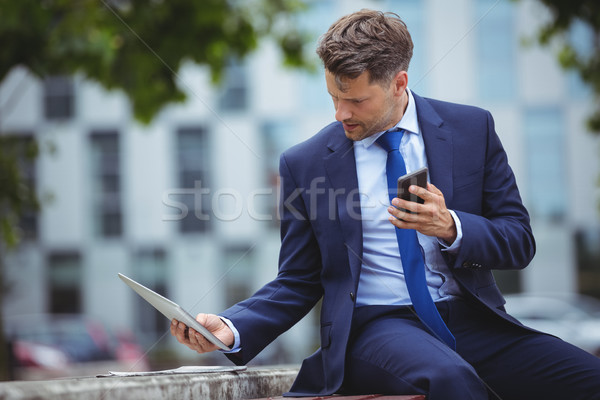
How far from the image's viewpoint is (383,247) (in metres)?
2.57

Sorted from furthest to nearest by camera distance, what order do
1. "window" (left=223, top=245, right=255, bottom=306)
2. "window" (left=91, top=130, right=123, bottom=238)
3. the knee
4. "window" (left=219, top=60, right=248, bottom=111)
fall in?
"window" (left=91, top=130, right=123, bottom=238) → "window" (left=219, top=60, right=248, bottom=111) → "window" (left=223, top=245, right=255, bottom=306) → the knee

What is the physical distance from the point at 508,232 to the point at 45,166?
20382 mm

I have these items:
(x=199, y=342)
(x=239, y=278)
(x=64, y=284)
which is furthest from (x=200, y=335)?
(x=64, y=284)

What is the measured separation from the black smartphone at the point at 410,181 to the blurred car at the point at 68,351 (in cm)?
1213

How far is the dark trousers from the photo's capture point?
221 centimetres

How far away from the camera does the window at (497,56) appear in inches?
779

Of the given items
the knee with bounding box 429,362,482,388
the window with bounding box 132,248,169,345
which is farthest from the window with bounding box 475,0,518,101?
the knee with bounding box 429,362,482,388

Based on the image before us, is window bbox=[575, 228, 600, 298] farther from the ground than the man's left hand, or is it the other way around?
the man's left hand

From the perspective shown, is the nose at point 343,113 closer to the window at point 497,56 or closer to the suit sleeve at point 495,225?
the suit sleeve at point 495,225

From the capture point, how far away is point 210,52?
7777 mm

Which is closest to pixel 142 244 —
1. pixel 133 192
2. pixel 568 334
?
pixel 133 192

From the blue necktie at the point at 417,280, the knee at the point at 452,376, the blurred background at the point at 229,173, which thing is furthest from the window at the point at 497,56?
the knee at the point at 452,376

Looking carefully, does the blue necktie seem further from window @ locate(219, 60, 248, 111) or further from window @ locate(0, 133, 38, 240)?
window @ locate(219, 60, 248, 111)

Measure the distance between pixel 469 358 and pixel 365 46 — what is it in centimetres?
103
